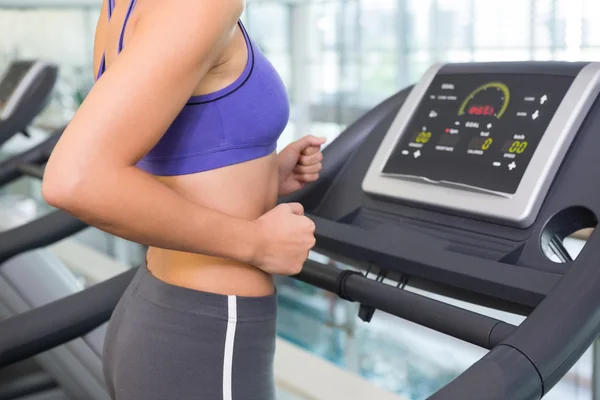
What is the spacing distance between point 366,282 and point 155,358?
0.45 m

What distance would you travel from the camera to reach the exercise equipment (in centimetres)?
308

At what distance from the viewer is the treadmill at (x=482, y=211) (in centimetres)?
95

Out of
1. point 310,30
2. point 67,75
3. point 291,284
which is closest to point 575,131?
point 291,284

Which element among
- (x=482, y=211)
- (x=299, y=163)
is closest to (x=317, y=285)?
(x=299, y=163)

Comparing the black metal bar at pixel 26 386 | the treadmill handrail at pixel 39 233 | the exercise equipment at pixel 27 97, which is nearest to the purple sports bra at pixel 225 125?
the treadmill handrail at pixel 39 233

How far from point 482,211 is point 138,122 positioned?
66 cm

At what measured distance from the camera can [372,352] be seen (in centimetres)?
325

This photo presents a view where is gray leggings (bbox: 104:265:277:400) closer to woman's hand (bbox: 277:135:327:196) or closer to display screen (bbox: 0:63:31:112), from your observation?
woman's hand (bbox: 277:135:327:196)

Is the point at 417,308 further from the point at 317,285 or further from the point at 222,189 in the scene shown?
the point at 222,189

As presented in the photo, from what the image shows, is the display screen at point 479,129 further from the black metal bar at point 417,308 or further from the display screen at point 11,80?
the display screen at point 11,80

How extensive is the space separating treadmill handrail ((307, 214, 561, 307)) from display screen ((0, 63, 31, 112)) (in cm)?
218

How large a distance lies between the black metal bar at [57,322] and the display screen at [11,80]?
177 cm

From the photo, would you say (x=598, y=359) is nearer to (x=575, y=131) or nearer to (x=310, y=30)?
(x=575, y=131)

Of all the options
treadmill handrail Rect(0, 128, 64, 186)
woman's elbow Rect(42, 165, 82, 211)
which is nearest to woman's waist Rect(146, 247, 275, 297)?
woman's elbow Rect(42, 165, 82, 211)
